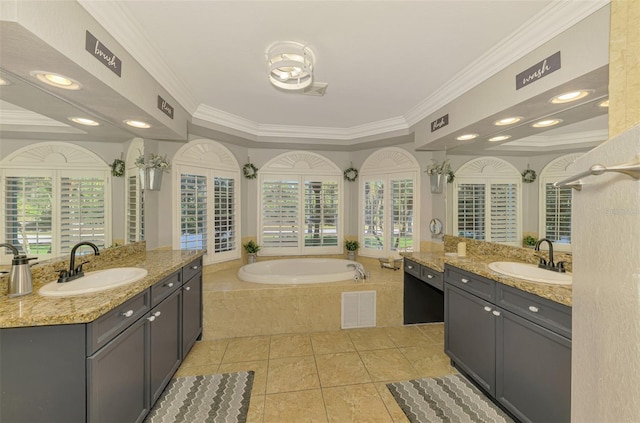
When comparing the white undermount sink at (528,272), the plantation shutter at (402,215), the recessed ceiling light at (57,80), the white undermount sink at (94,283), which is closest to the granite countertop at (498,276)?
the white undermount sink at (528,272)

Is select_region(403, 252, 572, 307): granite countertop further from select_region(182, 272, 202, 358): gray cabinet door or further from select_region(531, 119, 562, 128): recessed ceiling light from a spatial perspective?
select_region(182, 272, 202, 358): gray cabinet door

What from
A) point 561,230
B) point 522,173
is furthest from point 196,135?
point 561,230

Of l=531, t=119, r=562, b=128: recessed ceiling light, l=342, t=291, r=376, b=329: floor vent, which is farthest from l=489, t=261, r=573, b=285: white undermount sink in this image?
l=342, t=291, r=376, b=329: floor vent

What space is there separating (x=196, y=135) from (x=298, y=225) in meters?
2.01

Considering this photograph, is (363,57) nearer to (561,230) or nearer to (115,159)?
(561,230)

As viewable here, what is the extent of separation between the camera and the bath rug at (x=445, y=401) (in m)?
1.88

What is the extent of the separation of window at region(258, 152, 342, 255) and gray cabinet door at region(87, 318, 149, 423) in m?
2.71

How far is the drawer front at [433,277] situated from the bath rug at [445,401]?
0.78 metres

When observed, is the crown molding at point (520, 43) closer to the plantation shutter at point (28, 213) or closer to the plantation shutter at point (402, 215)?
the plantation shutter at point (402, 215)

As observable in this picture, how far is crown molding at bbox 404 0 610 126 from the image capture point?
155cm

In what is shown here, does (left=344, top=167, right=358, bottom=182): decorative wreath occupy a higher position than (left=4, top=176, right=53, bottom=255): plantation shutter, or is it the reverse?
(left=344, top=167, right=358, bottom=182): decorative wreath

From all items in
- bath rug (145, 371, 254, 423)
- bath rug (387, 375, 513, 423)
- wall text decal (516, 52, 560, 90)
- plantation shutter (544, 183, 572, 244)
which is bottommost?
bath rug (387, 375, 513, 423)

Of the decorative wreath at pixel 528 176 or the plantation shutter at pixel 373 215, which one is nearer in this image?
the decorative wreath at pixel 528 176

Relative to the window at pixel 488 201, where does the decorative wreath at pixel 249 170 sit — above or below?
above
